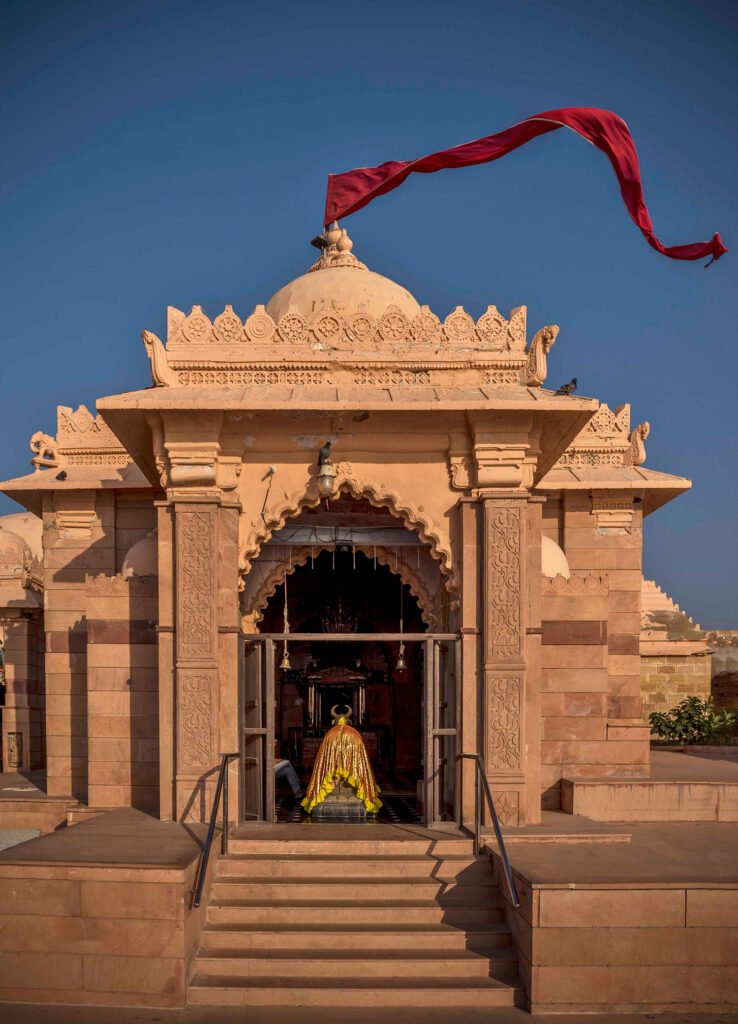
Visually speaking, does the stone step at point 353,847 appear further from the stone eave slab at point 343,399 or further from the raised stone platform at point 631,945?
the stone eave slab at point 343,399

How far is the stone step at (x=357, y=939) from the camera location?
7.96m

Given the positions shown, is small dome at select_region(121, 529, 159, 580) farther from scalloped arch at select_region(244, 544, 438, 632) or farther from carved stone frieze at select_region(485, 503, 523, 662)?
carved stone frieze at select_region(485, 503, 523, 662)

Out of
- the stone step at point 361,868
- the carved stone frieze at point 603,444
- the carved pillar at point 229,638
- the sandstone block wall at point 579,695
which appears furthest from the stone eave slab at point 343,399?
the carved stone frieze at point 603,444

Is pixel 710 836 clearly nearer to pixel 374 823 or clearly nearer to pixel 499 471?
pixel 374 823

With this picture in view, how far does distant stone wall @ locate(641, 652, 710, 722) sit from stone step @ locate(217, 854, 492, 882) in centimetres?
1533

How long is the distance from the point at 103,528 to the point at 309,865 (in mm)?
6725

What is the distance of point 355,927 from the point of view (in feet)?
26.7

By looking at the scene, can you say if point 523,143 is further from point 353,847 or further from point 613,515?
point 353,847

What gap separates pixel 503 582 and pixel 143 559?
4.20m

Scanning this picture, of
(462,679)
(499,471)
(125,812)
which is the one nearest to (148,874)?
(125,812)

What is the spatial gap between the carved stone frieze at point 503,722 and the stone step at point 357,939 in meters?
1.73

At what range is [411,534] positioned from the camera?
40.2ft

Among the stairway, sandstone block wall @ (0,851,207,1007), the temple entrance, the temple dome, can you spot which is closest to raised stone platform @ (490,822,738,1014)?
the stairway

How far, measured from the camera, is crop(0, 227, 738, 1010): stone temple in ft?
24.7
